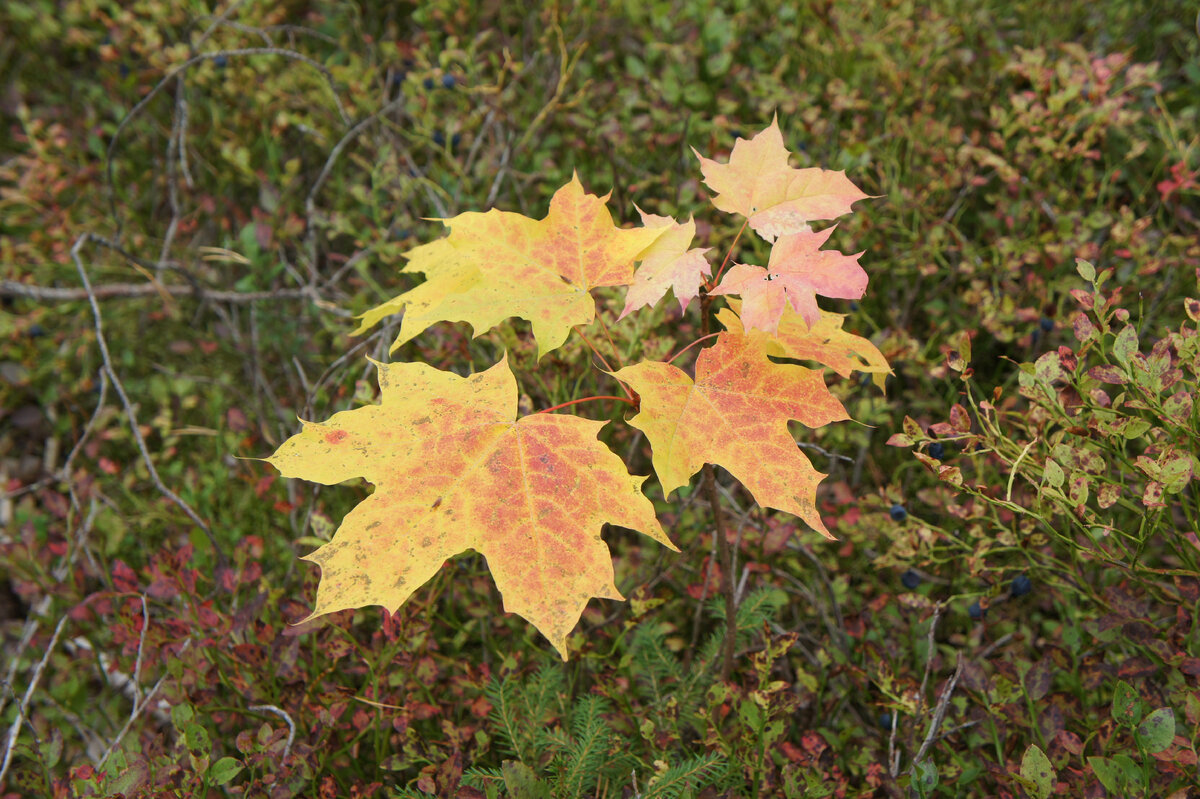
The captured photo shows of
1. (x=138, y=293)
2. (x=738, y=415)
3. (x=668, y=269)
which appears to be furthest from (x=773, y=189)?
(x=138, y=293)

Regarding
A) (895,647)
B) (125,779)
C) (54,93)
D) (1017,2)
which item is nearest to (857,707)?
(895,647)

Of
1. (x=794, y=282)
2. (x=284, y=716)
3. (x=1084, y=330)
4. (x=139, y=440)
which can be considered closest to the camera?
(x=794, y=282)

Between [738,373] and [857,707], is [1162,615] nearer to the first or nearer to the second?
Result: [857,707]

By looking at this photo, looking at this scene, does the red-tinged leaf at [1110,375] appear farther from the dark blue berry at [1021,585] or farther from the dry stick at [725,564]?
the dry stick at [725,564]

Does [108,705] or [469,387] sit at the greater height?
[469,387]

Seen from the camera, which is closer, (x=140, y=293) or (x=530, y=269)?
(x=530, y=269)

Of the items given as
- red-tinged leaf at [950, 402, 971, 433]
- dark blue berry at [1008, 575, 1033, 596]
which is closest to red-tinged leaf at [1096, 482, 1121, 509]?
red-tinged leaf at [950, 402, 971, 433]

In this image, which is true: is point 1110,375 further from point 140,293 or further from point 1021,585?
point 140,293
